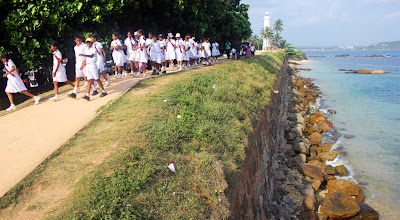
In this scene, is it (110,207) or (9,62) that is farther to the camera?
(9,62)

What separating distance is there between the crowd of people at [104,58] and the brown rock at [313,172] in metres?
7.16

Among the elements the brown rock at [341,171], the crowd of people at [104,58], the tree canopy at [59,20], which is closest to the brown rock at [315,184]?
the brown rock at [341,171]

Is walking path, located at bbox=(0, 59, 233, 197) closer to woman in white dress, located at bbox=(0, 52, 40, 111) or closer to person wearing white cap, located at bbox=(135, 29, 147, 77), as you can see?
woman in white dress, located at bbox=(0, 52, 40, 111)

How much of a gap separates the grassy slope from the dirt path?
32 cm

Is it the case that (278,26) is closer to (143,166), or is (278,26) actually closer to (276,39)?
(276,39)

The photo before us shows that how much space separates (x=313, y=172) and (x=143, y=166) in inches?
279

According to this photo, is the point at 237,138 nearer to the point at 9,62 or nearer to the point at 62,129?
the point at 62,129

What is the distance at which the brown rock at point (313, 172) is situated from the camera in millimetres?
9117

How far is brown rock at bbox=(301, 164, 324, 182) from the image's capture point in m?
9.12

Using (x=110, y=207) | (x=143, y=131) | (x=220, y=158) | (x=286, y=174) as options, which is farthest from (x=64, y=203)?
(x=286, y=174)

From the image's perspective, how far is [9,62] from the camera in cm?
784

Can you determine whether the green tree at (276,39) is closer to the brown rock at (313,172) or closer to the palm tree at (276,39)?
the palm tree at (276,39)

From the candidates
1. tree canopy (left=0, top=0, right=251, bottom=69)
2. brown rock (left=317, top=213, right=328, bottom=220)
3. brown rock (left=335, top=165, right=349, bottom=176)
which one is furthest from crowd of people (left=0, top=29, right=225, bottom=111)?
brown rock (left=335, top=165, right=349, bottom=176)

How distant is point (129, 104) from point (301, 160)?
7.00 meters
